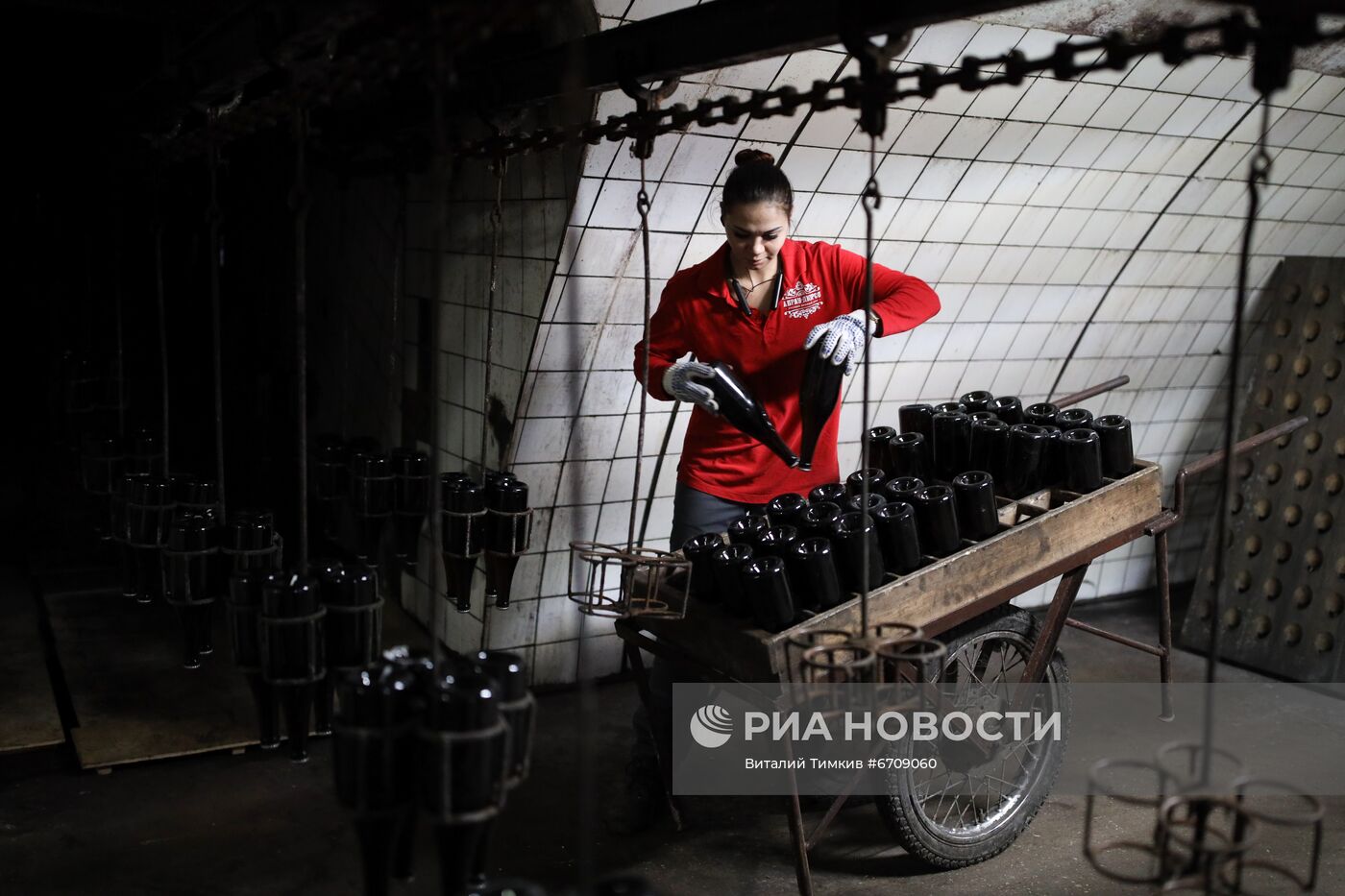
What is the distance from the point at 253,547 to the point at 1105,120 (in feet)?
8.94

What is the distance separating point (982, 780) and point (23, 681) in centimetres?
282

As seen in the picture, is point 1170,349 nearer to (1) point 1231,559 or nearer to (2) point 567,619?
(1) point 1231,559

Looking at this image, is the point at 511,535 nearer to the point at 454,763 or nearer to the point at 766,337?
the point at 766,337

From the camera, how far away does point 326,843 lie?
9.32ft

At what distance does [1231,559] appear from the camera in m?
4.59

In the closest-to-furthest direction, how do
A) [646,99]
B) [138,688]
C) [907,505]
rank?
[646,99] < [907,505] < [138,688]

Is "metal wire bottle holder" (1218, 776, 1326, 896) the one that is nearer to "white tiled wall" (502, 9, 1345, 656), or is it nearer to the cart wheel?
the cart wheel

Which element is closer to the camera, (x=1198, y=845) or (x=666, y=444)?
(x=1198, y=845)

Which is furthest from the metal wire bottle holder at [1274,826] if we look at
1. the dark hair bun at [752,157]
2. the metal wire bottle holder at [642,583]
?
the dark hair bun at [752,157]

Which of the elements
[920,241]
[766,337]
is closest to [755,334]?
[766,337]

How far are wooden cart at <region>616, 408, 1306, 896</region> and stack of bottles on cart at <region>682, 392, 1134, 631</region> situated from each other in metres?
0.04

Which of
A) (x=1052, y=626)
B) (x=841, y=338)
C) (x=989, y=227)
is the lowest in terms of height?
(x=1052, y=626)

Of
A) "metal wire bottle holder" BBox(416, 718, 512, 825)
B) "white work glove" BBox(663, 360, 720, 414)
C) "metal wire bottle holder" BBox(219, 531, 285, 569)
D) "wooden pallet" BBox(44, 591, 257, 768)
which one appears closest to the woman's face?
"white work glove" BBox(663, 360, 720, 414)

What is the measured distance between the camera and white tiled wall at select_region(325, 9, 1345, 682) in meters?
3.09
